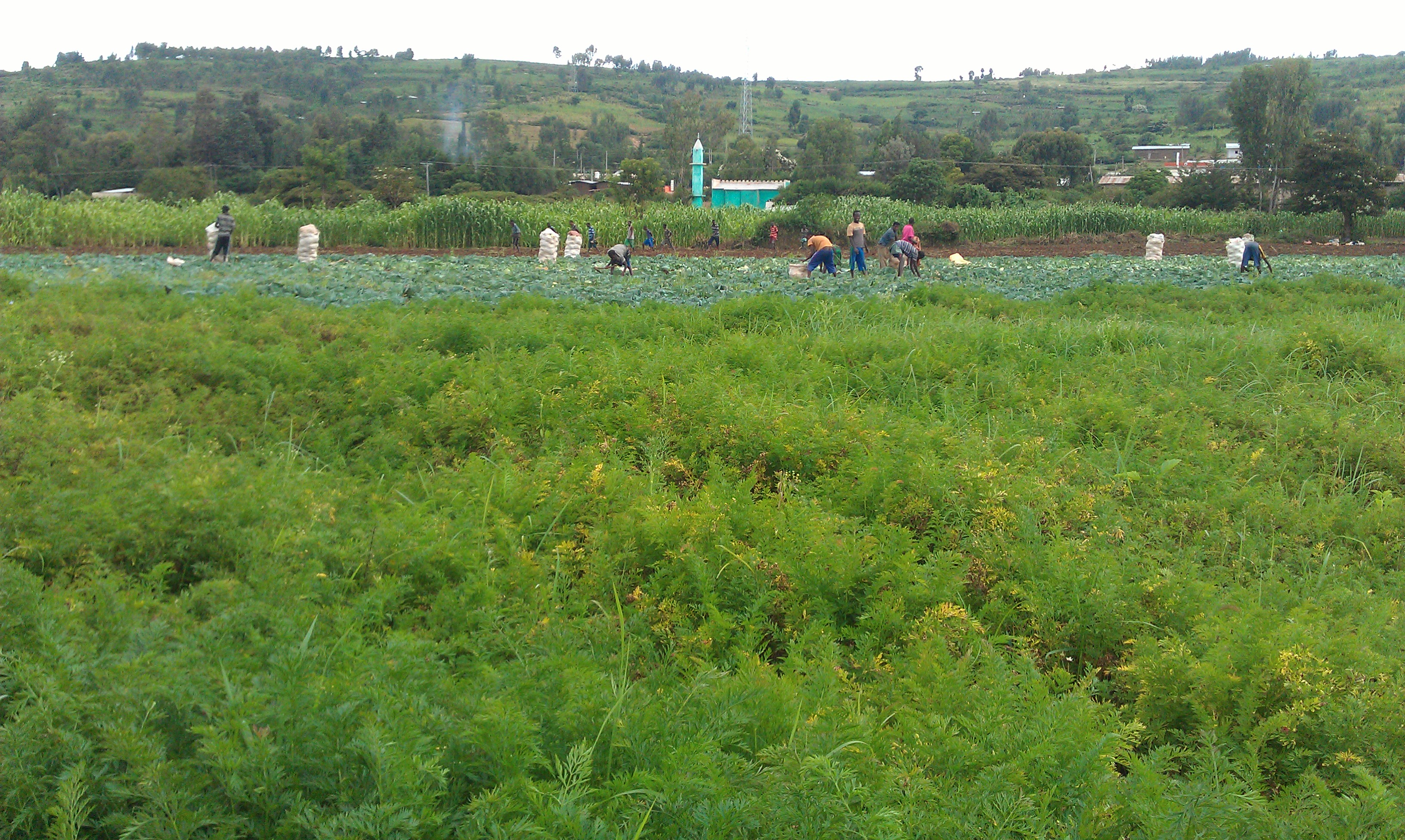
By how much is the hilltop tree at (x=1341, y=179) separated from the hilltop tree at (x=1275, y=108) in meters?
15.4

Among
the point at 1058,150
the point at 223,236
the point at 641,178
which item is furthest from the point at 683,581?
the point at 1058,150

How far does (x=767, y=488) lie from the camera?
6004mm

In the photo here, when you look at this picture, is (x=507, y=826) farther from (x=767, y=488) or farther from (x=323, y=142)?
(x=323, y=142)

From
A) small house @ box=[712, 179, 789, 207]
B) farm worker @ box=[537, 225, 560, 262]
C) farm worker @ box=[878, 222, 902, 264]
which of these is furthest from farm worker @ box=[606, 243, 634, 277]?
small house @ box=[712, 179, 789, 207]

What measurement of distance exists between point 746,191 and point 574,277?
53965mm

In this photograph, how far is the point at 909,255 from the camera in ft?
55.4

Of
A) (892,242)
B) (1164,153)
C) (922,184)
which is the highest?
(1164,153)

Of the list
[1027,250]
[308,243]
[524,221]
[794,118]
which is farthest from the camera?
[794,118]

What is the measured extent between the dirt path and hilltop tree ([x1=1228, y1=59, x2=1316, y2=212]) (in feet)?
66.4

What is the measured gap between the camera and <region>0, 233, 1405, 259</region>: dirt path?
24.9 metres

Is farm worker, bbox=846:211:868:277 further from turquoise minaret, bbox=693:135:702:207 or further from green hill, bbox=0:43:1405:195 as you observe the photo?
turquoise minaret, bbox=693:135:702:207

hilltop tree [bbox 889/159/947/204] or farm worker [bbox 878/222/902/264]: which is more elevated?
hilltop tree [bbox 889/159/947/204]

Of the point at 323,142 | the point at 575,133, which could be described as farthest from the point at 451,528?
the point at 575,133

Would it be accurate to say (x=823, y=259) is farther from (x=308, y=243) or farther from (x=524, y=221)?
(x=524, y=221)
